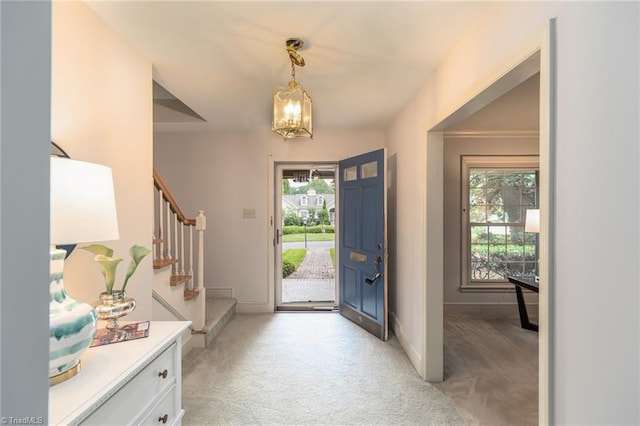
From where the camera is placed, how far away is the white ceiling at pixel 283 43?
1.49 m

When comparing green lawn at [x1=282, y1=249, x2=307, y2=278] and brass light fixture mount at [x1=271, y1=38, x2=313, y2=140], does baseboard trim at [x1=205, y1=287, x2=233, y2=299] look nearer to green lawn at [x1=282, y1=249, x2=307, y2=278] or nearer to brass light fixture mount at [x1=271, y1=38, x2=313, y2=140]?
green lawn at [x1=282, y1=249, x2=307, y2=278]

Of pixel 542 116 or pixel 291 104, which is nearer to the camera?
pixel 542 116

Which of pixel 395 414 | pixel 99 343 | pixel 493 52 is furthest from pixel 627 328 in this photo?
pixel 99 343

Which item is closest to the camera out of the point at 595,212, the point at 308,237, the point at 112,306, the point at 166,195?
the point at 595,212

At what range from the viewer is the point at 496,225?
390cm

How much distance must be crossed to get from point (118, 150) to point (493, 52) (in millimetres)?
2064

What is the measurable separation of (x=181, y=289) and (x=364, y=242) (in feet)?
6.25

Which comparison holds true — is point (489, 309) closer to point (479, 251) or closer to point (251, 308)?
point (479, 251)

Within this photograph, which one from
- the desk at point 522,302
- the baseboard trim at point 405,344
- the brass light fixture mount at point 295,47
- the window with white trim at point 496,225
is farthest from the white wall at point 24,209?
the window with white trim at point 496,225

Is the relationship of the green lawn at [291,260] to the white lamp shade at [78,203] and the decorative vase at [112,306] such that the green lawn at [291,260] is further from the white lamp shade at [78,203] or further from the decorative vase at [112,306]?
the white lamp shade at [78,203]

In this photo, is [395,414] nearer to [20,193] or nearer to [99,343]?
[99,343]

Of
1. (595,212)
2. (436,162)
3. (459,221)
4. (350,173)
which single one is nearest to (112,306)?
(595,212)

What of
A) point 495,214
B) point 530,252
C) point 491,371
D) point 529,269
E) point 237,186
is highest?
point 237,186

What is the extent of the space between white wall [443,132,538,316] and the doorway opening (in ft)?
4.81
